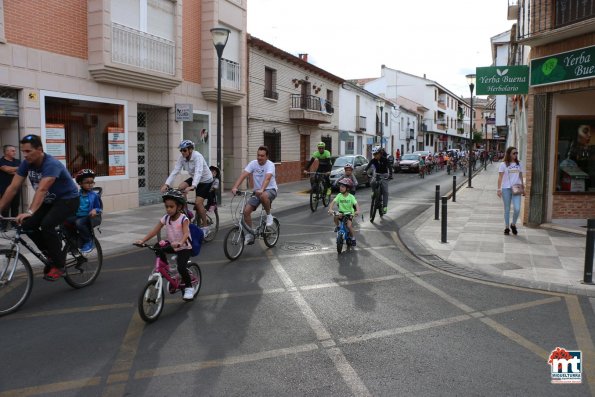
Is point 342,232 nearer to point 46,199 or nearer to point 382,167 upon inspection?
point 382,167

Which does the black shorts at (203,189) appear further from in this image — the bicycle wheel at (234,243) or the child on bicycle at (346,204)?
the child on bicycle at (346,204)

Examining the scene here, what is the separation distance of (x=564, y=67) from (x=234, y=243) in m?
7.36

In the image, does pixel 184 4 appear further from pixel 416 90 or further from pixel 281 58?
pixel 416 90

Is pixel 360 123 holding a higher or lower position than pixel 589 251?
higher

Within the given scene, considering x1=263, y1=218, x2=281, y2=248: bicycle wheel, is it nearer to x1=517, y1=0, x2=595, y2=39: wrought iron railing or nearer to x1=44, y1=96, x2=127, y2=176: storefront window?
x1=44, y1=96, x2=127, y2=176: storefront window

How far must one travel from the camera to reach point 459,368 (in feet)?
12.9

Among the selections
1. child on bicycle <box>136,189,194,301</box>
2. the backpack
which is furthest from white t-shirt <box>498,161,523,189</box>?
child on bicycle <box>136,189,194,301</box>

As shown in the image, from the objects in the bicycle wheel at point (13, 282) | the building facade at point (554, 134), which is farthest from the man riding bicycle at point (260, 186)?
the building facade at point (554, 134)

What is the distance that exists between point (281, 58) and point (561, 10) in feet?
47.9

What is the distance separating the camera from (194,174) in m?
8.32

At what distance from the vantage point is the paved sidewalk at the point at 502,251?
22.2 ft

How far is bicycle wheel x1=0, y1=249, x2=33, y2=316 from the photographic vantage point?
5.11m

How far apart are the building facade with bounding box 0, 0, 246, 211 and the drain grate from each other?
628cm

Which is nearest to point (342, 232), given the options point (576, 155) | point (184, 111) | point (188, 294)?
point (188, 294)
